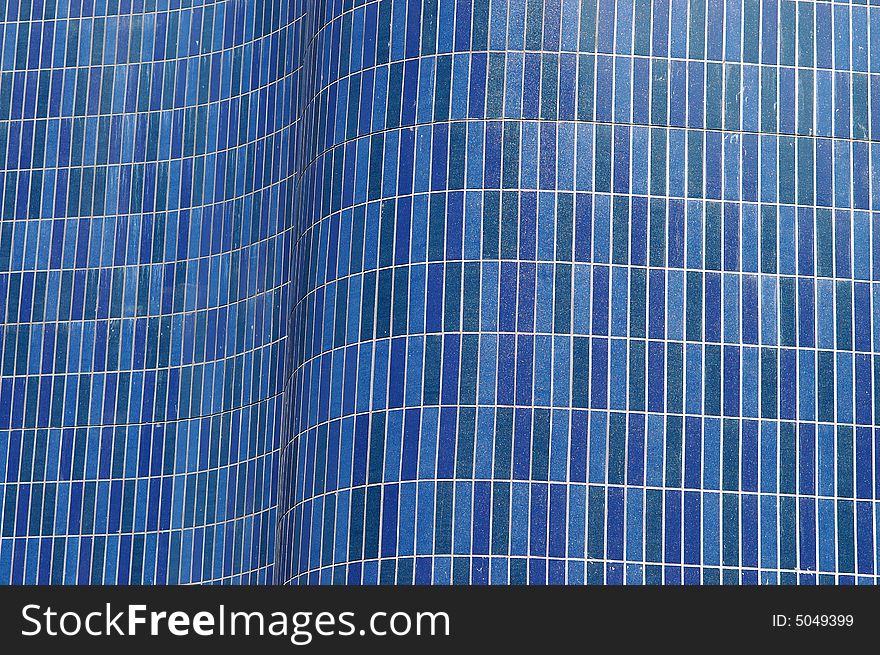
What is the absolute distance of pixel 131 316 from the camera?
7531cm

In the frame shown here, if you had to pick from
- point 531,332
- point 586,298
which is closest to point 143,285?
point 531,332

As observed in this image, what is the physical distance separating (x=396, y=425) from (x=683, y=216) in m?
11.6

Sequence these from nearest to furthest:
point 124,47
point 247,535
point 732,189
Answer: point 732,189
point 247,535
point 124,47

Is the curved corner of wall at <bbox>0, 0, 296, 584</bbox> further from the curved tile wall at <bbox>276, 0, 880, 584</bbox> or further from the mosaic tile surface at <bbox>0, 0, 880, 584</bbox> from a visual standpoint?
the curved tile wall at <bbox>276, 0, 880, 584</bbox>

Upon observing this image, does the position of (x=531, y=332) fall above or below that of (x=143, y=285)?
below

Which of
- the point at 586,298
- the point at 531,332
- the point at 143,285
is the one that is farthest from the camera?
the point at 143,285

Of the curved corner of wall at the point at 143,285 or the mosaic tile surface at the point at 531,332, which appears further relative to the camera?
the curved corner of wall at the point at 143,285

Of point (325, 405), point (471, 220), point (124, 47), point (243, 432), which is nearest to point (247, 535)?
point (243, 432)

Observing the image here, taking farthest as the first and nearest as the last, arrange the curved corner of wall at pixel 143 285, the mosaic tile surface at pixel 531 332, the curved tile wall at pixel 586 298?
1. the curved corner of wall at pixel 143 285
2. the mosaic tile surface at pixel 531 332
3. the curved tile wall at pixel 586 298

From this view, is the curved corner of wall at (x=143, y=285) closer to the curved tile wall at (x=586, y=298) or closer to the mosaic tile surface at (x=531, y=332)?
the mosaic tile surface at (x=531, y=332)

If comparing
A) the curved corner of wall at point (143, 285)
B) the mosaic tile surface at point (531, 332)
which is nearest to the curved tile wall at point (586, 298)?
the mosaic tile surface at point (531, 332)

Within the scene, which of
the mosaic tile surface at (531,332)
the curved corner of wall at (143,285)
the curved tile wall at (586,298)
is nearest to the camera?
the curved tile wall at (586,298)

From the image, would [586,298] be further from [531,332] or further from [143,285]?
[143,285]

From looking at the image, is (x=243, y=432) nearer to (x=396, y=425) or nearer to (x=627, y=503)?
(x=396, y=425)
